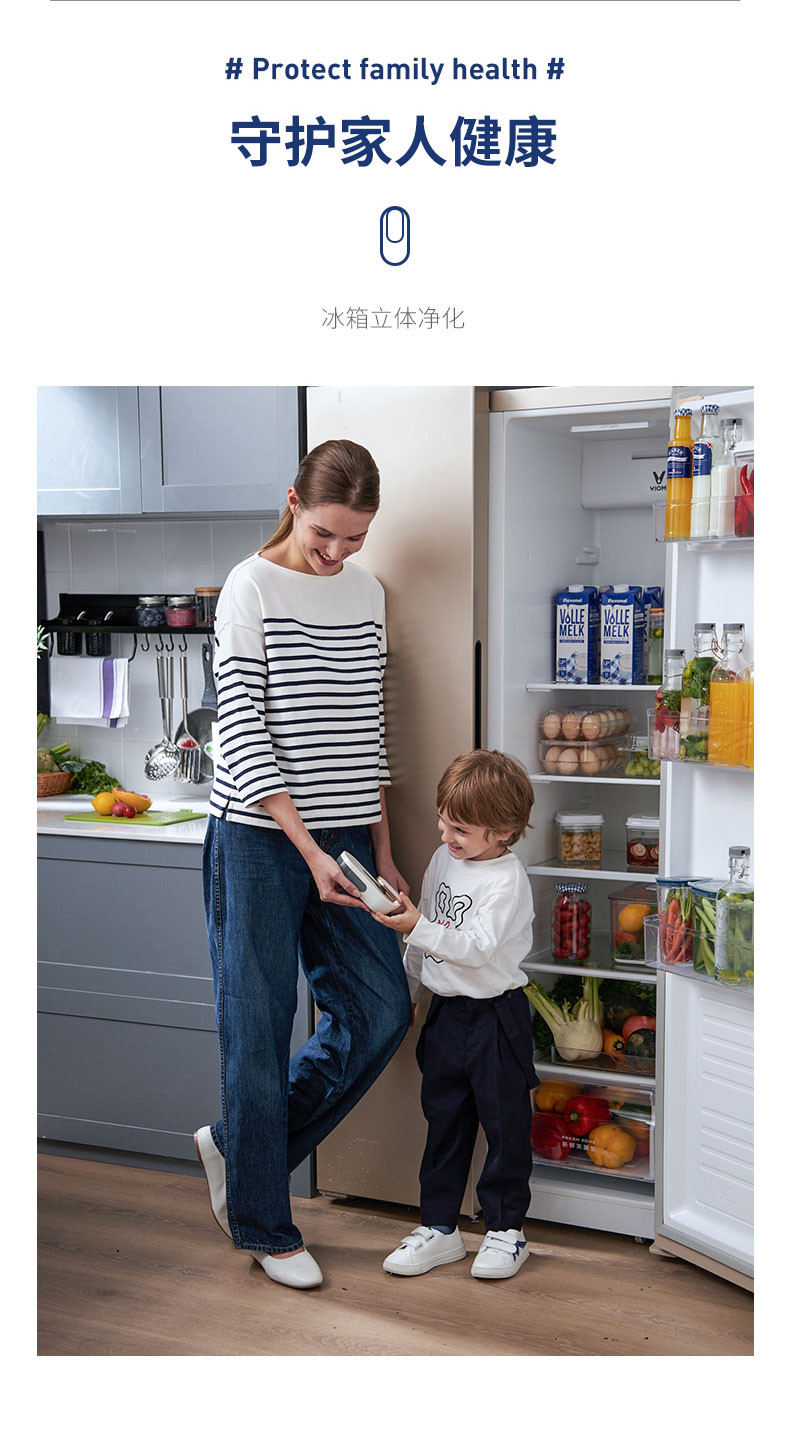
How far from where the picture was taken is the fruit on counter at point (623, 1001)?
8.94 ft

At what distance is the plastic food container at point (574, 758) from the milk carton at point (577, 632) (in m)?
0.14

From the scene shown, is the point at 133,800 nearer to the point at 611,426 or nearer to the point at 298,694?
the point at 298,694

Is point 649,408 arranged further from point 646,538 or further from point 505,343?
point 505,343

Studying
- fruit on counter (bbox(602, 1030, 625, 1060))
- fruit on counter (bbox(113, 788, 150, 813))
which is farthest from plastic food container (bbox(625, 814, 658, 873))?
fruit on counter (bbox(113, 788, 150, 813))

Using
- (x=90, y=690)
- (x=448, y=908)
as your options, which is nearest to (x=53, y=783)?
(x=90, y=690)

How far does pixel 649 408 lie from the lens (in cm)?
246

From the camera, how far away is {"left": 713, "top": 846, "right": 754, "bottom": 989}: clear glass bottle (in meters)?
2.25

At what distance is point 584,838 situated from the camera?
2789 mm

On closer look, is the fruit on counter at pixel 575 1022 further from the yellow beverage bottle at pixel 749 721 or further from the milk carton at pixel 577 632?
the yellow beverage bottle at pixel 749 721

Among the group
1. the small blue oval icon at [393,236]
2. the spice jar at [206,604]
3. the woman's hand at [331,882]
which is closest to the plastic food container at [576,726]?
the woman's hand at [331,882]

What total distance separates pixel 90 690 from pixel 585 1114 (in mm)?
1681

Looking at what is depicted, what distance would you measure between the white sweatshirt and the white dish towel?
4.25 feet
